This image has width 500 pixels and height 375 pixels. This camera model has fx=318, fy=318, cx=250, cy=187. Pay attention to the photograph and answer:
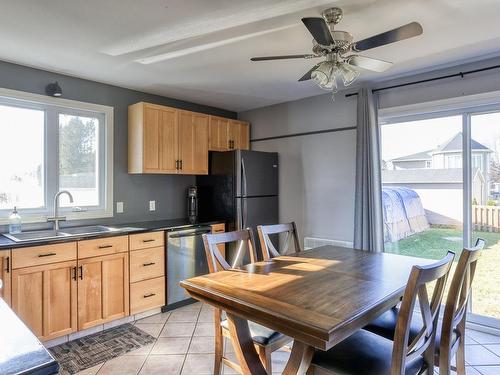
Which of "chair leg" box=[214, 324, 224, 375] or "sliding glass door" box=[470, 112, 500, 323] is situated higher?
"sliding glass door" box=[470, 112, 500, 323]

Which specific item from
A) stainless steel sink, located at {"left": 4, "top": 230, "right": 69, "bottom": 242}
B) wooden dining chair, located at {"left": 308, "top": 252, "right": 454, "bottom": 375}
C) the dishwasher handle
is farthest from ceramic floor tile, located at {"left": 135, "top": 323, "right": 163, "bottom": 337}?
wooden dining chair, located at {"left": 308, "top": 252, "right": 454, "bottom": 375}

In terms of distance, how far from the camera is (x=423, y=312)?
147cm

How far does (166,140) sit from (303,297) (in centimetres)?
267

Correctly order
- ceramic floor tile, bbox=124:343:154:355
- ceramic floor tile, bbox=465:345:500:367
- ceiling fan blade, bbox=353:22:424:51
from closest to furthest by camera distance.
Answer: ceiling fan blade, bbox=353:22:424:51
ceramic floor tile, bbox=465:345:500:367
ceramic floor tile, bbox=124:343:154:355

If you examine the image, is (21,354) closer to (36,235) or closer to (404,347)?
(404,347)

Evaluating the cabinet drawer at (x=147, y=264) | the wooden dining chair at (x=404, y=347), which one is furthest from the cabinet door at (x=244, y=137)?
the wooden dining chair at (x=404, y=347)

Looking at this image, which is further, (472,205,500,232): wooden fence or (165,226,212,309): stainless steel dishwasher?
(165,226,212,309): stainless steel dishwasher

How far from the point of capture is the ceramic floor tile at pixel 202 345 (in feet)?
8.46

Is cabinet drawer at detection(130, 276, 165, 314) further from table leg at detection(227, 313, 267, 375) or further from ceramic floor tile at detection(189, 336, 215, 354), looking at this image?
table leg at detection(227, 313, 267, 375)

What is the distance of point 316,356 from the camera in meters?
1.57

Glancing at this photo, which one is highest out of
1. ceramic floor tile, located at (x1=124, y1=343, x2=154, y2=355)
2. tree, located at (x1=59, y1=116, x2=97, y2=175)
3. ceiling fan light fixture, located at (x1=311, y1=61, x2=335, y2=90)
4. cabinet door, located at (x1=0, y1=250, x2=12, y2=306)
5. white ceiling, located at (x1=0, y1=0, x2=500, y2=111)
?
white ceiling, located at (x1=0, y1=0, x2=500, y2=111)

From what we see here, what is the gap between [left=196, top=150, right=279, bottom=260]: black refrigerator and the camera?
3.83 m

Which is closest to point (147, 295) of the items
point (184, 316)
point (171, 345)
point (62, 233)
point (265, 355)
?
point (184, 316)

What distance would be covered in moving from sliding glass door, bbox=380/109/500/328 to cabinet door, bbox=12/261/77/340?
123 inches
